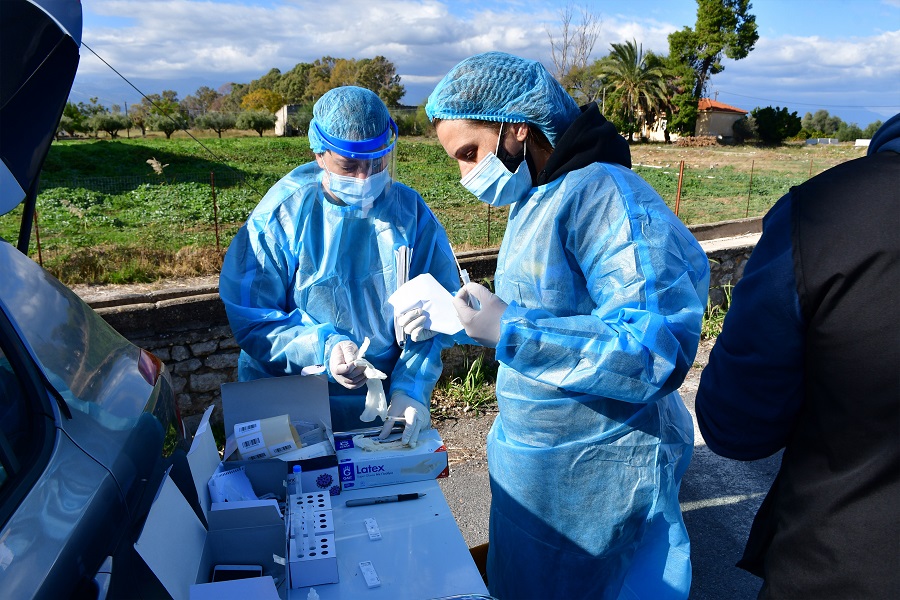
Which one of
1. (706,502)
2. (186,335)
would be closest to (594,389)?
(706,502)


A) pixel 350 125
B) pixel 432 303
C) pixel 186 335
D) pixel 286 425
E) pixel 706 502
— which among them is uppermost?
pixel 350 125

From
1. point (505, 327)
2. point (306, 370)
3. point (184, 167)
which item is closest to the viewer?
point (505, 327)

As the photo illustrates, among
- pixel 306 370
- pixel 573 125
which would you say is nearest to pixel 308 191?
pixel 306 370

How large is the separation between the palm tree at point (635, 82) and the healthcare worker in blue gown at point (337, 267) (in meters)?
37.6

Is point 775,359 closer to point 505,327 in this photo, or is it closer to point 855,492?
point 855,492

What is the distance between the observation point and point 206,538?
1.48 meters

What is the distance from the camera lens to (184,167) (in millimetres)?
15500

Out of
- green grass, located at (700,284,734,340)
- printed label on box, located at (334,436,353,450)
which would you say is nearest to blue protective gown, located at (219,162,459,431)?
printed label on box, located at (334,436,353,450)

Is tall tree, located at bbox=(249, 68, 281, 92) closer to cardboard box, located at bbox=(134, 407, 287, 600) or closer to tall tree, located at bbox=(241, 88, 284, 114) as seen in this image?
tall tree, located at bbox=(241, 88, 284, 114)

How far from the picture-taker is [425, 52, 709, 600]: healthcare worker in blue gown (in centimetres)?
161

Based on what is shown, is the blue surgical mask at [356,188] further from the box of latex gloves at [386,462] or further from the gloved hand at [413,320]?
the box of latex gloves at [386,462]

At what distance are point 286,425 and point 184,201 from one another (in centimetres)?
814

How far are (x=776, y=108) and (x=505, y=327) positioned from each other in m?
44.3

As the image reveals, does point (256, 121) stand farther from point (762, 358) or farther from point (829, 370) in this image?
point (829, 370)
